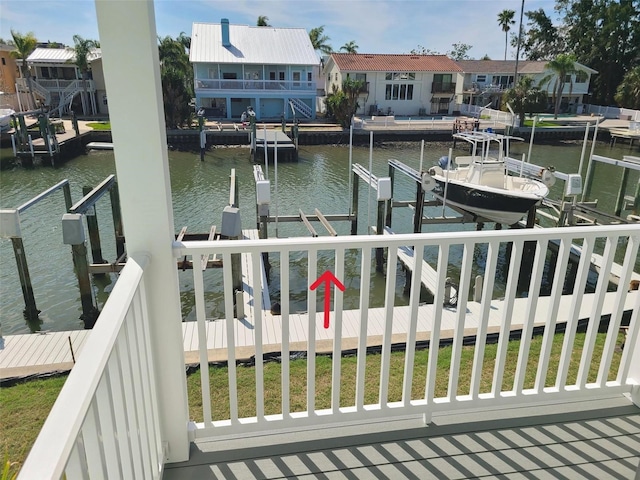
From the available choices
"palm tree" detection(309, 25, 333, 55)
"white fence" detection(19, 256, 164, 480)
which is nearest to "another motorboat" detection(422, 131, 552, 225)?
"white fence" detection(19, 256, 164, 480)

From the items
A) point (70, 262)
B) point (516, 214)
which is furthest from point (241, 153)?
point (516, 214)

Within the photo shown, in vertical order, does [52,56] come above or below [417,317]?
above

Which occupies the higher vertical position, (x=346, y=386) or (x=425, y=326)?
(x=346, y=386)

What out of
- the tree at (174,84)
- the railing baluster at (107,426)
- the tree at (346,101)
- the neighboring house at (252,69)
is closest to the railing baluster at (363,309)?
the railing baluster at (107,426)

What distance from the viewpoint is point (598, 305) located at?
6.56 feet

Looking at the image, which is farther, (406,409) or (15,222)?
(15,222)

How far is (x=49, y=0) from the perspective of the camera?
1.37 metres

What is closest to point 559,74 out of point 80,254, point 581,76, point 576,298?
point 581,76

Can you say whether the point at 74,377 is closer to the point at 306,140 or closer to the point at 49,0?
the point at 49,0

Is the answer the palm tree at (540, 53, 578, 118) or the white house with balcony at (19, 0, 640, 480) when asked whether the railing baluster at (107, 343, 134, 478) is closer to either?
the white house with balcony at (19, 0, 640, 480)

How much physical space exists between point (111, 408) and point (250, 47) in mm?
27595

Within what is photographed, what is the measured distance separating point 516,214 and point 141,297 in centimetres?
819

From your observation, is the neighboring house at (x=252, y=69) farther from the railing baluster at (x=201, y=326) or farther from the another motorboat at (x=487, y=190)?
the railing baluster at (x=201, y=326)

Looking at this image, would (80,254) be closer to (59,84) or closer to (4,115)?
(4,115)
